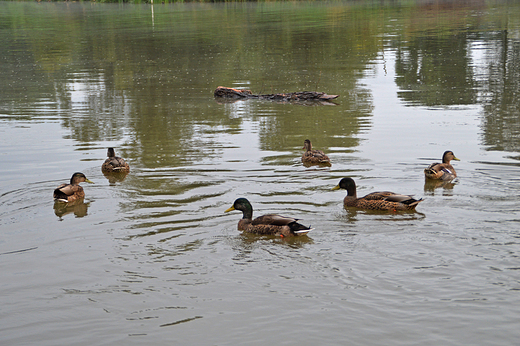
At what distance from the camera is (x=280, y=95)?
76.2 ft

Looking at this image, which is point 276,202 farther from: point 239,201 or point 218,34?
point 218,34

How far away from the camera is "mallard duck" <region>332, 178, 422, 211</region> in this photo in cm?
1062

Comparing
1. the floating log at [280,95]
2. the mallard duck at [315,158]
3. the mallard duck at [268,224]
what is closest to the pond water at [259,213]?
the mallard duck at [268,224]

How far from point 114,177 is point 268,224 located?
17.2 feet

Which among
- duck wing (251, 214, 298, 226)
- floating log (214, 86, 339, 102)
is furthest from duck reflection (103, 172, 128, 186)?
floating log (214, 86, 339, 102)

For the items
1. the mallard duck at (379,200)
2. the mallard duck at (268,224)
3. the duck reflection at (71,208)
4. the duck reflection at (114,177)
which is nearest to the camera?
the mallard duck at (268,224)

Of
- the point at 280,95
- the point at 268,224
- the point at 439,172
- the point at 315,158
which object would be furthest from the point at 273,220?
the point at 280,95

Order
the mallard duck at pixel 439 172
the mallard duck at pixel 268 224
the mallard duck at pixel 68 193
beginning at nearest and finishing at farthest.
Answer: the mallard duck at pixel 268 224 < the mallard duck at pixel 68 193 < the mallard duck at pixel 439 172

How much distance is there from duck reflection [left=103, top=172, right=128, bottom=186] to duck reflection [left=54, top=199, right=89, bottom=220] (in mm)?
1346

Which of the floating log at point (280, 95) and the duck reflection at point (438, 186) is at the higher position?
the floating log at point (280, 95)

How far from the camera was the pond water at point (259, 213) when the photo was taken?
23.0ft

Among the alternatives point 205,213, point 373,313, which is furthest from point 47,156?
point 373,313

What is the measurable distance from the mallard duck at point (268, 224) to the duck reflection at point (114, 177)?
159 inches

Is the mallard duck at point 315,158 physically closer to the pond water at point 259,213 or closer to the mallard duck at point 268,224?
the pond water at point 259,213
